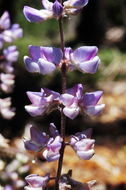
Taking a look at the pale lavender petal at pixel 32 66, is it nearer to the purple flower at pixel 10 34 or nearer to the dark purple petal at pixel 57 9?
the dark purple petal at pixel 57 9

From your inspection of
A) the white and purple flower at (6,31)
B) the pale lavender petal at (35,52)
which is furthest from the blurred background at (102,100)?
the white and purple flower at (6,31)

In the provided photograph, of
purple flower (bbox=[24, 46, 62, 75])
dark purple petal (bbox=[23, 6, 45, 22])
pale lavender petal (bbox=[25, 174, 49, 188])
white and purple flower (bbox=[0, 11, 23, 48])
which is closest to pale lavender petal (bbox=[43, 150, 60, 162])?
pale lavender petal (bbox=[25, 174, 49, 188])

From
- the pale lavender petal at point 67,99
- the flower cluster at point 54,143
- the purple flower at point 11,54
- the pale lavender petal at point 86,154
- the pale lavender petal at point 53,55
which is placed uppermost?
the purple flower at point 11,54

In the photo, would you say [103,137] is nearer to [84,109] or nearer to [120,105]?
[120,105]

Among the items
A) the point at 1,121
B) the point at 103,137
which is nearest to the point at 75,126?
the point at 103,137

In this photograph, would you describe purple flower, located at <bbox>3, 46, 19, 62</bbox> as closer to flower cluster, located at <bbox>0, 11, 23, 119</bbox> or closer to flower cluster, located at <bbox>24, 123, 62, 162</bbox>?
flower cluster, located at <bbox>0, 11, 23, 119</bbox>

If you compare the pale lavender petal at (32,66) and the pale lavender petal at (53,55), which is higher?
the pale lavender petal at (53,55)
